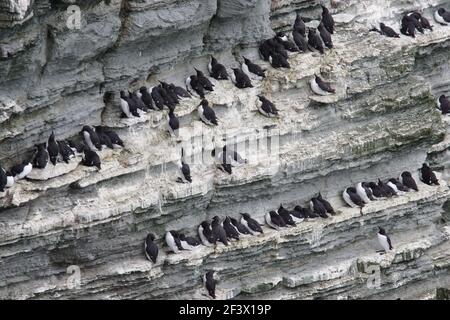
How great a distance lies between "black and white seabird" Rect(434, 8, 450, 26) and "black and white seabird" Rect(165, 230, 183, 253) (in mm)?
8595

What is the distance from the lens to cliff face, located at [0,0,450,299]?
2959cm

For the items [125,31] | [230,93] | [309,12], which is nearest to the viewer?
[125,31]

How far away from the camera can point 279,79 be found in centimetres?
3306

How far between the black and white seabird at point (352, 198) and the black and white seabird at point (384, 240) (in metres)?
0.78

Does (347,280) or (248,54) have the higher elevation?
(248,54)

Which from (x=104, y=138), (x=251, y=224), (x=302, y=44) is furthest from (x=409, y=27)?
(x=104, y=138)

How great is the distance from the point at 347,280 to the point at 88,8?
7.90 metres

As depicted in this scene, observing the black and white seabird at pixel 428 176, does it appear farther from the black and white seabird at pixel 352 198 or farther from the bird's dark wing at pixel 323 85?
the bird's dark wing at pixel 323 85

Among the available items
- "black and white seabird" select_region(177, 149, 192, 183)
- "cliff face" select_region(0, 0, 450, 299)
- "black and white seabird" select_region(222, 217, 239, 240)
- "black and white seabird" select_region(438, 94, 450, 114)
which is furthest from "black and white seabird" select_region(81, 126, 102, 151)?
"black and white seabird" select_region(438, 94, 450, 114)

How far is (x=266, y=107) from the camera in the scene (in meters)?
32.4

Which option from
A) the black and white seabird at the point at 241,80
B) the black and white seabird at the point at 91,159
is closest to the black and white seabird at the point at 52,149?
the black and white seabird at the point at 91,159

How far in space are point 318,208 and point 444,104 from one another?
4.85 metres
